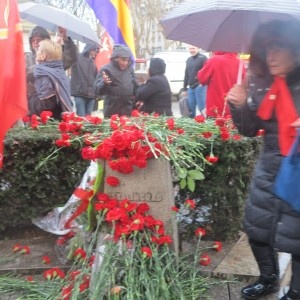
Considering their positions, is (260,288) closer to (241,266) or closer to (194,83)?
(241,266)

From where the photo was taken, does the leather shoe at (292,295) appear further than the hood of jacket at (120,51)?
No

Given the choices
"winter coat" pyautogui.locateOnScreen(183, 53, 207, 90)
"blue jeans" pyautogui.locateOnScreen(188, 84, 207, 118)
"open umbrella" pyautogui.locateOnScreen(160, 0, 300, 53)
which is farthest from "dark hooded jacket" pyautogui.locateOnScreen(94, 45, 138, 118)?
"open umbrella" pyautogui.locateOnScreen(160, 0, 300, 53)

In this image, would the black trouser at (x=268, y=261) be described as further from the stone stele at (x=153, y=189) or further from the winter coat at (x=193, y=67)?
the winter coat at (x=193, y=67)

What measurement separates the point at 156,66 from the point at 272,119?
4.04 meters

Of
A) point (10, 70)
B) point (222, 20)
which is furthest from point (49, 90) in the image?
point (222, 20)

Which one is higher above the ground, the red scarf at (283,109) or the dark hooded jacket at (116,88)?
the red scarf at (283,109)

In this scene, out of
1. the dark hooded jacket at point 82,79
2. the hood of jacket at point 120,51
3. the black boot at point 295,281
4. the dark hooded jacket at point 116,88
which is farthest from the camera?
the dark hooded jacket at point 82,79

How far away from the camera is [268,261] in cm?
301

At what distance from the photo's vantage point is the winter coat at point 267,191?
257 cm

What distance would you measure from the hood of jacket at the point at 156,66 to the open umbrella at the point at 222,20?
3.51 m

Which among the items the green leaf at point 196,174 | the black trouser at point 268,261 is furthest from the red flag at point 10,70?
the black trouser at point 268,261

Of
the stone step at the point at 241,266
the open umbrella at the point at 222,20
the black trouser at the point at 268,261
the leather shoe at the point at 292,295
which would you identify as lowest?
the stone step at the point at 241,266

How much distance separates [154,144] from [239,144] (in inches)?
34.4

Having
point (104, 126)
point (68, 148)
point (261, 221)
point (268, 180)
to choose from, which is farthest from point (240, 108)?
point (68, 148)
